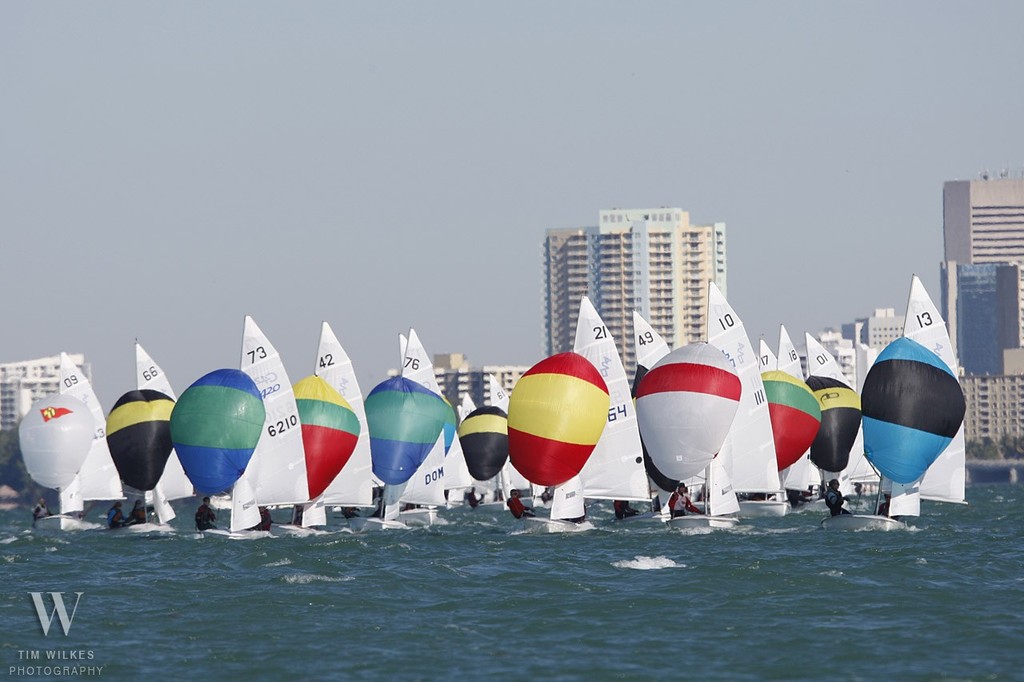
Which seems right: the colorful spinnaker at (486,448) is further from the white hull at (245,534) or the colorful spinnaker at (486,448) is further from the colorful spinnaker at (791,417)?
the white hull at (245,534)

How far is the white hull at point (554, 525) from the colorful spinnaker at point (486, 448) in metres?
33.9

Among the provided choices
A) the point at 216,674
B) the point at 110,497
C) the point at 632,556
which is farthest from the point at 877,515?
the point at 110,497

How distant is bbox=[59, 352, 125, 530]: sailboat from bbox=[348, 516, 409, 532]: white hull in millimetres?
14115

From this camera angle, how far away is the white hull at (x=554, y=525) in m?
51.2

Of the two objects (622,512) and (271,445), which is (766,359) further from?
(271,445)

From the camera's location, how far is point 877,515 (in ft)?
166

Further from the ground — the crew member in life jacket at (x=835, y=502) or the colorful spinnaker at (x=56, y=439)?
the colorful spinnaker at (x=56, y=439)

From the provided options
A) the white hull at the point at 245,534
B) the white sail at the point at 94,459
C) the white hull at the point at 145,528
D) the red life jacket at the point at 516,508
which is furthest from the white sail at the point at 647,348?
the white sail at the point at 94,459

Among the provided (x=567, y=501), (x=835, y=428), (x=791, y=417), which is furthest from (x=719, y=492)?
(x=835, y=428)

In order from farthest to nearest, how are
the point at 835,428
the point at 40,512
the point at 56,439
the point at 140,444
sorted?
1. the point at 835,428
2. the point at 40,512
3. the point at 56,439
4. the point at 140,444

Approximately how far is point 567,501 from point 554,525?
84cm

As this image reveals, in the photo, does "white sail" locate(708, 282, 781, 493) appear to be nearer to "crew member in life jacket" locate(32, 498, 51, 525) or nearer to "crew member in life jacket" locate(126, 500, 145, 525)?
"crew member in life jacket" locate(126, 500, 145, 525)

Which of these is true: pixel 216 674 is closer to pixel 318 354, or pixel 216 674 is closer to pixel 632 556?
pixel 632 556

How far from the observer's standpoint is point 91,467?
70938 millimetres
